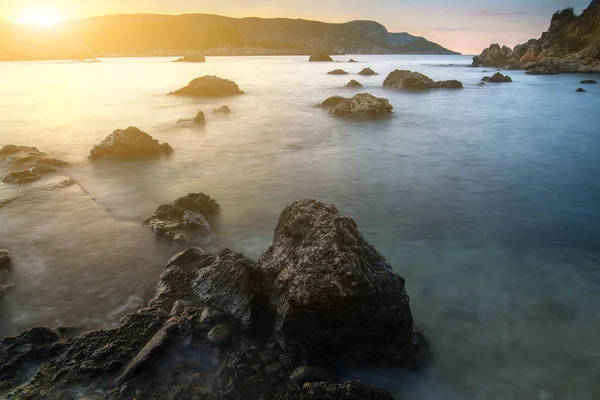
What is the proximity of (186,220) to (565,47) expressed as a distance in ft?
271

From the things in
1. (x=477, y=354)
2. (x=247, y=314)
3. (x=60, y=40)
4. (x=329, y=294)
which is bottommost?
(x=477, y=354)

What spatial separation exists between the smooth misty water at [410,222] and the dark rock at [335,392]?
851mm

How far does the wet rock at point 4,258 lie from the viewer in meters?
6.42

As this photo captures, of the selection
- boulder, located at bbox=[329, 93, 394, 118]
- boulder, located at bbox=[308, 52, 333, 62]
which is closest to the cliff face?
boulder, located at bbox=[329, 93, 394, 118]

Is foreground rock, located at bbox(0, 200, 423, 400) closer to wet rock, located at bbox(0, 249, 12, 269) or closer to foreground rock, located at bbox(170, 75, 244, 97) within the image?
wet rock, located at bbox(0, 249, 12, 269)

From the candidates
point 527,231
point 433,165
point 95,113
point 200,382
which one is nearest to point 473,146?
point 433,165

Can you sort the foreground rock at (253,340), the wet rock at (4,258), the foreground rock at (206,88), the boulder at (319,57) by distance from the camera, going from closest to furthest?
the foreground rock at (253,340), the wet rock at (4,258), the foreground rock at (206,88), the boulder at (319,57)

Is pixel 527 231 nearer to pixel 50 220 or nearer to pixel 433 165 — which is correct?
pixel 433 165

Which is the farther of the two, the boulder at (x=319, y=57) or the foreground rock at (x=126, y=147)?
the boulder at (x=319, y=57)

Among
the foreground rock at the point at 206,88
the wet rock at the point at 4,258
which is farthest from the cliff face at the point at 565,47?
the wet rock at the point at 4,258

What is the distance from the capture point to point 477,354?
16.1 feet

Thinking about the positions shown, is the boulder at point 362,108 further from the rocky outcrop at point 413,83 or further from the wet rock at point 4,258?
the wet rock at point 4,258

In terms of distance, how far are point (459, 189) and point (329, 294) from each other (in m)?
7.90

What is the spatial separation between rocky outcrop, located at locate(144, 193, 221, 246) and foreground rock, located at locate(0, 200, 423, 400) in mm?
2341
